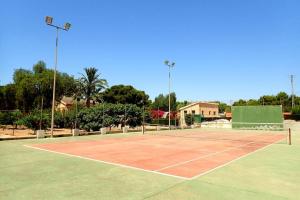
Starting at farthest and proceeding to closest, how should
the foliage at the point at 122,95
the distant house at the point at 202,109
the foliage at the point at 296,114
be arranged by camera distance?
1. the distant house at the point at 202,109
2. the foliage at the point at 296,114
3. the foliage at the point at 122,95

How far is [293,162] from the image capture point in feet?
46.3

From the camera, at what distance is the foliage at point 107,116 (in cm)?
3362

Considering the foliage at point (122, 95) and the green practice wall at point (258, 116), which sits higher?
the foliage at point (122, 95)

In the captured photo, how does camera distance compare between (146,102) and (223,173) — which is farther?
(146,102)

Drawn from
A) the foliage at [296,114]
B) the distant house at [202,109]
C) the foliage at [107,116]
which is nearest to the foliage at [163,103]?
the distant house at [202,109]

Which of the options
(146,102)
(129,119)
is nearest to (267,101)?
(146,102)

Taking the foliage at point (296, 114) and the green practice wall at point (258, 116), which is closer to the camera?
the green practice wall at point (258, 116)

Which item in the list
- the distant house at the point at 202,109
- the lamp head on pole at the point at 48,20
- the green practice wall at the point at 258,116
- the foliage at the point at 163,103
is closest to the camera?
the lamp head on pole at the point at 48,20

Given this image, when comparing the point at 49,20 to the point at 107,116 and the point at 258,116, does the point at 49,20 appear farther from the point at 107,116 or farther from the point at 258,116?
the point at 258,116

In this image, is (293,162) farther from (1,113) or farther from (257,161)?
(1,113)

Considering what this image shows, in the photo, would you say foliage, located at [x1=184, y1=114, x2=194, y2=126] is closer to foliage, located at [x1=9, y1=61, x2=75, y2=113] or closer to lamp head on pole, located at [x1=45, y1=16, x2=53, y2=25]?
foliage, located at [x1=9, y1=61, x2=75, y2=113]

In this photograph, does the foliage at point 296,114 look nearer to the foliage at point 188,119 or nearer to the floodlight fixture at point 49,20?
the foliage at point 188,119

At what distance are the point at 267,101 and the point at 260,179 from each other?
107034 mm

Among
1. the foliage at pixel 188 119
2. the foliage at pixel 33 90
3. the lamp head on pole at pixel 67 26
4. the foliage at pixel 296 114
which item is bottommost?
the foliage at pixel 188 119
